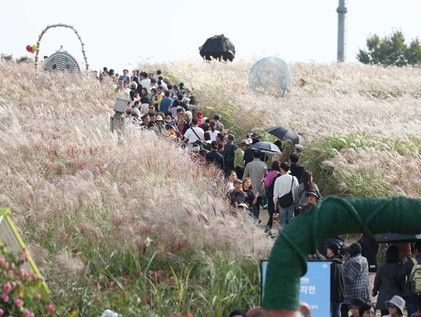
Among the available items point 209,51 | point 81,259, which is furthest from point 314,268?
point 209,51

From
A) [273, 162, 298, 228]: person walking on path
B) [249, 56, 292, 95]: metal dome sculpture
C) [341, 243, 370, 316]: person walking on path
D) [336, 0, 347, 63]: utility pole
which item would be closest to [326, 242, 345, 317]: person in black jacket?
[341, 243, 370, 316]: person walking on path

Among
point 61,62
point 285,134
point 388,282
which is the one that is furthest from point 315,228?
point 61,62

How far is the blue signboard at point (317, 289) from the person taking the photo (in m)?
12.1

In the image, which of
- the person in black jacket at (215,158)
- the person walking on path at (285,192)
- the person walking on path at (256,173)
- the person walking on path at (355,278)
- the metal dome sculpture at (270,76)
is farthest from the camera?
the metal dome sculpture at (270,76)

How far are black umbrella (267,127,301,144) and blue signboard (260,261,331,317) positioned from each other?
46.2ft

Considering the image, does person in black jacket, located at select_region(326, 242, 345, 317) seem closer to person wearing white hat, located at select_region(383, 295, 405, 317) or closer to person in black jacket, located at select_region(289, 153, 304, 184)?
person wearing white hat, located at select_region(383, 295, 405, 317)

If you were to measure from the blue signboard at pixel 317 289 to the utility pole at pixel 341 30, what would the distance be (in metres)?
50.5

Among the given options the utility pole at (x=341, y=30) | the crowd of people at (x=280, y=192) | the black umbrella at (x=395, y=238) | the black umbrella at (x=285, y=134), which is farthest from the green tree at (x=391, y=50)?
the black umbrella at (x=395, y=238)

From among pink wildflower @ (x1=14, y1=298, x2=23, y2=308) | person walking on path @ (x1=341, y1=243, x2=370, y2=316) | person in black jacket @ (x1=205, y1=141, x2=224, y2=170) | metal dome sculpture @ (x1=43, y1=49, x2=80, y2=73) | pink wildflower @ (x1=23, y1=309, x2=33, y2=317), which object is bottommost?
person walking on path @ (x1=341, y1=243, x2=370, y2=316)

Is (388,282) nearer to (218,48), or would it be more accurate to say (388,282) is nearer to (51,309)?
(51,309)

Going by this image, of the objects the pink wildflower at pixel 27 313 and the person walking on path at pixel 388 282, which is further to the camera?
the person walking on path at pixel 388 282

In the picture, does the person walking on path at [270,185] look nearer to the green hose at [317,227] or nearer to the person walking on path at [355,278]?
the person walking on path at [355,278]

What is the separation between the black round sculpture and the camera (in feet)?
175

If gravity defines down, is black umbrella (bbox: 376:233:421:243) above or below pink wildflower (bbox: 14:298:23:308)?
below
